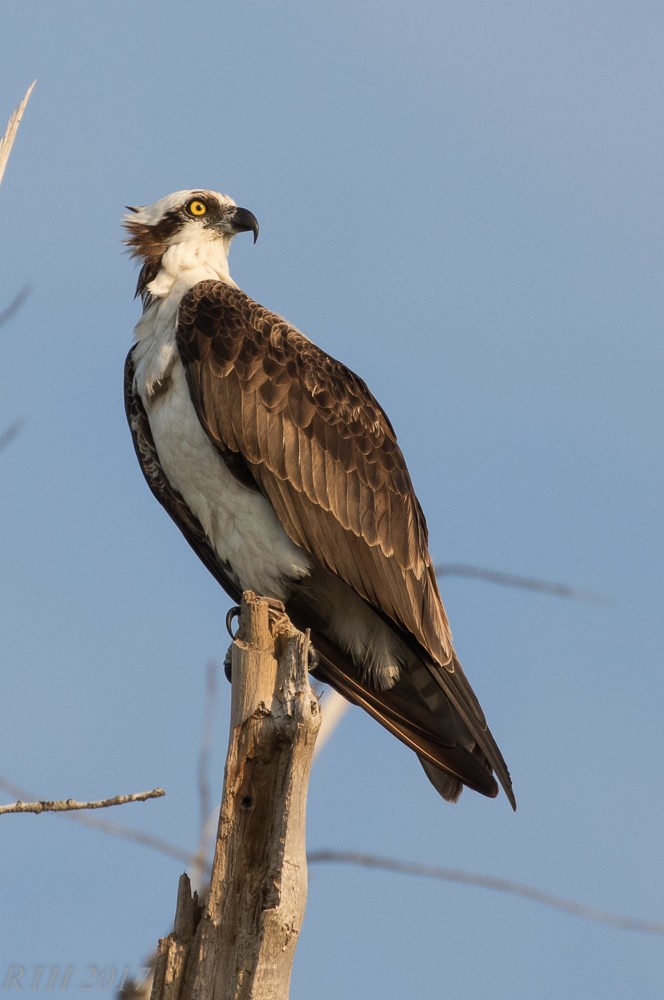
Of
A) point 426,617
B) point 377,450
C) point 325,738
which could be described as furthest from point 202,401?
point 325,738

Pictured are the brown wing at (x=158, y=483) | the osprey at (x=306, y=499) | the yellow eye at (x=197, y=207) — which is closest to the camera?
the osprey at (x=306, y=499)

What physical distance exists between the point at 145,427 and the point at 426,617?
2.11m

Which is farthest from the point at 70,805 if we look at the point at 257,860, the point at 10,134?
the point at 10,134

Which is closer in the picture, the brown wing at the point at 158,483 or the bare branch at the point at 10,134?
the bare branch at the point at 10,134

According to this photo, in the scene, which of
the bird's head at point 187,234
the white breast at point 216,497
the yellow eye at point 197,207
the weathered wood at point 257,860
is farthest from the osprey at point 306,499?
the weathered wood at point 257,860

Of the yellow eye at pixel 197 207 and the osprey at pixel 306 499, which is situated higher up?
the yellow eye at pixel 197 207

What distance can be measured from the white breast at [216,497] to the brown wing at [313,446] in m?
0.10

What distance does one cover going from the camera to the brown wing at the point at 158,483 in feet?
25.8

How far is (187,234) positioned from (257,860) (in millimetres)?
4898

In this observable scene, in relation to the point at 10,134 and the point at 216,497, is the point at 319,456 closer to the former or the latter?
the point at 216,497

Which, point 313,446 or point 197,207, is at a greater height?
→ point 197,207

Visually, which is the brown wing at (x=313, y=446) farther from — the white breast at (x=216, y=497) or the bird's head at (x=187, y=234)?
the bird's head at (x=187, y=234)

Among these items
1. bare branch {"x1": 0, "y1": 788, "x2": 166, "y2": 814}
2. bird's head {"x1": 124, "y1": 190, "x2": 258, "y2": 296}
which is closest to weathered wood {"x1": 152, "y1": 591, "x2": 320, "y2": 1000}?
bare branch {"x1": 0, "y1": 788, "x2": 166, "y2": 814}

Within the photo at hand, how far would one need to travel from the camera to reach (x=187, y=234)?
8.56m
